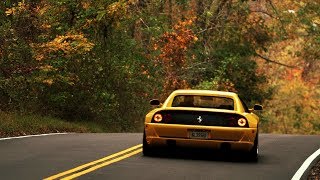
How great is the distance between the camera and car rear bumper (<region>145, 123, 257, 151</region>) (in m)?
12.9

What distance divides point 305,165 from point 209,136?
5.98ft

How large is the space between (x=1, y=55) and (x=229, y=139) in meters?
9.97

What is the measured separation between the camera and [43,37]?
23.7 m

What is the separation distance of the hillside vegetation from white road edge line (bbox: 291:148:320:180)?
319 inches

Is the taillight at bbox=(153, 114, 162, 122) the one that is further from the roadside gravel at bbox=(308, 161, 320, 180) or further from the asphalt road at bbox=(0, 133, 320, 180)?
the roadside gravel at bbox=(308, 161, 320, 180)

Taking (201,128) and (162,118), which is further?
(162,118)

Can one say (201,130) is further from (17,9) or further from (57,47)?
(17,9)

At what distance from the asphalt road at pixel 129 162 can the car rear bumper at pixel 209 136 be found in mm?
325

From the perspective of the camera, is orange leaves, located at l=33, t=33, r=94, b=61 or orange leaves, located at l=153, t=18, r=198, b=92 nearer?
orange leaves, located at l=33, t=33, r=94, b=61

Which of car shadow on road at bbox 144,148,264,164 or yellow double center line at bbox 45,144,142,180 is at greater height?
yellow double center line at bbox 45,144,142,180

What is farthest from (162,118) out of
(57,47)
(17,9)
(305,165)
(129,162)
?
(17,9)

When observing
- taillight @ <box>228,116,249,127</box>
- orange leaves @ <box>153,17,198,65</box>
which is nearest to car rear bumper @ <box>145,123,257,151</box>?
taillight @ <box>228,116,249,127</box>

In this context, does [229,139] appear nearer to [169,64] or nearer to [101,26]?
[101,26]

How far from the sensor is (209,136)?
1288cm
